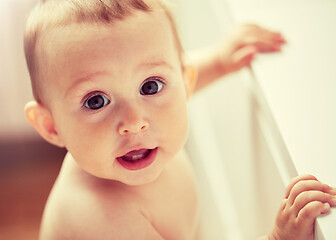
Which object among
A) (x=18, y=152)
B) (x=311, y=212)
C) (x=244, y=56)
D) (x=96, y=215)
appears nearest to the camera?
(x=311, y=212)

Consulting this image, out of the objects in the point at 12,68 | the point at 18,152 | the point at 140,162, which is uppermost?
the point at 12,68

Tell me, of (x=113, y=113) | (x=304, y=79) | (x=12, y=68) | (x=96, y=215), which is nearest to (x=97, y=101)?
(x=113, y=113)

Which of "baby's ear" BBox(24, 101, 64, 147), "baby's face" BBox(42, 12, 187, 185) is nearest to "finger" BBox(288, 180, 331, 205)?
"baby's face" BBox(42, 12, 187, 185)

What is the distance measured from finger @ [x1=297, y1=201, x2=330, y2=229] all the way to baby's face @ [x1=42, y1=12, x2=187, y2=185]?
0.48 feet

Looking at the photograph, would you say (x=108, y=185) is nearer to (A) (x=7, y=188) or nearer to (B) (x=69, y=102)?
(B) (x=69, y=102)

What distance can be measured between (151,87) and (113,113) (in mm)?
45

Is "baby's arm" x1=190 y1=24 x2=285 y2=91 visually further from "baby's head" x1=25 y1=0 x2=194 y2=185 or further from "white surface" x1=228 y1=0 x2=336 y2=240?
"baby's head" x1=25 y1=0 x2=194 y2=185

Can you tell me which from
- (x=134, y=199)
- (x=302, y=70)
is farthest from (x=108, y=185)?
(x=302, y=70)

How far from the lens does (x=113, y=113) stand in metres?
0.50

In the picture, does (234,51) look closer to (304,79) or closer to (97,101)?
A: (304,79)

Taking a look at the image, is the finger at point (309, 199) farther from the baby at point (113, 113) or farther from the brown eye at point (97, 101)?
the brown eye at point (97, 101)

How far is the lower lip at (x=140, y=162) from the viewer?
1.74 feet

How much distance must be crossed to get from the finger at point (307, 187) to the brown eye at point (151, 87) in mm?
156

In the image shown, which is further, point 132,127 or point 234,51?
point 234,51
